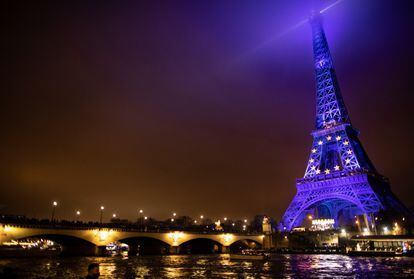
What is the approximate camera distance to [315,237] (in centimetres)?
10544

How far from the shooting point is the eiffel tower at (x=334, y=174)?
96.4 meters

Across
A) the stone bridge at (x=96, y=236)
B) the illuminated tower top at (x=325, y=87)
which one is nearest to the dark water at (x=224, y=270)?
the stone bridge at (x=96, y=236)

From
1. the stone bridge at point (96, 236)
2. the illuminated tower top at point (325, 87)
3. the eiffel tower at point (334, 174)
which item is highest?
the illuminated tower top at point (325, 87)

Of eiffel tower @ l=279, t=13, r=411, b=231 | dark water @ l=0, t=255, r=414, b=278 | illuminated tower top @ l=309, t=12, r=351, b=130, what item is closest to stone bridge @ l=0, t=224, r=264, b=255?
dark water @ l=0, t=255, r=414, b=278

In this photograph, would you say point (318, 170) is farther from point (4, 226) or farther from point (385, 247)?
point (4, 226)

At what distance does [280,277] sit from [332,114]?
336 ft

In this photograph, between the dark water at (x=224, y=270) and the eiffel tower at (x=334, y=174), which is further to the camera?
the eiffel tower at (x=334, y=174)

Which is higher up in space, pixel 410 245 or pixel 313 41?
pixel 313 41

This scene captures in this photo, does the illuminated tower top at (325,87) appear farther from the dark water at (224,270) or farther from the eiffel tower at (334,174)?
the dark water at (224,270)

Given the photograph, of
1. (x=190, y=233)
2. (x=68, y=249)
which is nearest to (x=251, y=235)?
(x=190, y=233)

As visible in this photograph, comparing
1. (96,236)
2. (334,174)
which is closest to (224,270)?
(96,236)

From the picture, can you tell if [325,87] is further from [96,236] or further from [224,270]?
[224,270]

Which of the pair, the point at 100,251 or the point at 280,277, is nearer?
the point at 280,277

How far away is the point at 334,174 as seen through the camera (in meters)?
105
